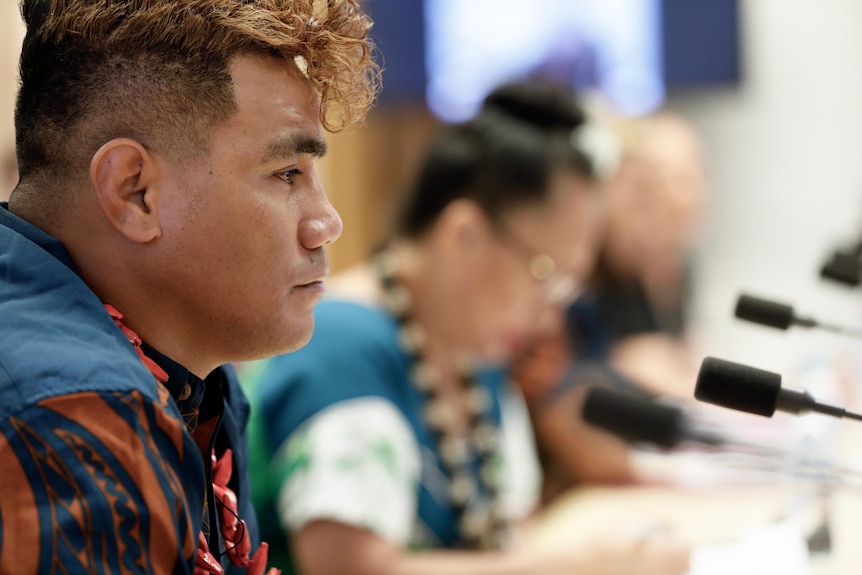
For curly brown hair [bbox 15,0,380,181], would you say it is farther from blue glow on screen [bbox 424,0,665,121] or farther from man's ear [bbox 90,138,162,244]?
blue glow on screen [bbox 424,0,665,121]

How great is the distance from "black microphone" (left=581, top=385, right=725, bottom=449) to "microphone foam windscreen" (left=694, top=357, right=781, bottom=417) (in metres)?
0.19

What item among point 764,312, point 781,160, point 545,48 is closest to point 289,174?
point 764,312

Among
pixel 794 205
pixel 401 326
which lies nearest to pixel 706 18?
pixel 794 205

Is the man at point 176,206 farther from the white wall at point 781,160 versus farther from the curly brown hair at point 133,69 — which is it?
the white wall at point 781,160

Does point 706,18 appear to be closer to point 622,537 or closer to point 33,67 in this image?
point 622,537

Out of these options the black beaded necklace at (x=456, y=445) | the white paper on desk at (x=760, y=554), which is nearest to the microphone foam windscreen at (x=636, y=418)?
the white paper on desk at (x=760, y=554)

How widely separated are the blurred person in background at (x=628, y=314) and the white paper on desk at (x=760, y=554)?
0.49 m

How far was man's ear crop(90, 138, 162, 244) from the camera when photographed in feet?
2.46

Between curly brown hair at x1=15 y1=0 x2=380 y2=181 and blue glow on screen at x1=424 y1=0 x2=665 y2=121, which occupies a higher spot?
blue glow on screen at x1=424 y1=0 x2=665 y2=121

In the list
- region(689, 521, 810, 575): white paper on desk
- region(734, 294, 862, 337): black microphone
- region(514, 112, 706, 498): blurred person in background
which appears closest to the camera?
region(734, 294, 862, 337): black microphone

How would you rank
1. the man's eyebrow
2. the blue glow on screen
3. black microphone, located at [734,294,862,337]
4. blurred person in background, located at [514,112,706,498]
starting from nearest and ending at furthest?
the man's eyebrow < black microphone, located at [734,294,862,337] < blurred person in background, located at [514,112,706,498] < the blue glow on screen

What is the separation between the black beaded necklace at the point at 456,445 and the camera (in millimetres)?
1658

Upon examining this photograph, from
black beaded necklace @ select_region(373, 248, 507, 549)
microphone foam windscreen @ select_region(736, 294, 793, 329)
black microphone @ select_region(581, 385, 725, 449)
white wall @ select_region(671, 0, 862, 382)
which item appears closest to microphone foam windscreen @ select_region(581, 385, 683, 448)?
black microphone @ select_region(581, 385, 725, 449)

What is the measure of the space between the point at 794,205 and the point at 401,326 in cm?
226
